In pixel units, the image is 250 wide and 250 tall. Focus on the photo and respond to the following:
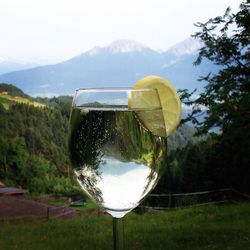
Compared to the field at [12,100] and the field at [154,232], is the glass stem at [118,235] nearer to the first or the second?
the field at [154,232]

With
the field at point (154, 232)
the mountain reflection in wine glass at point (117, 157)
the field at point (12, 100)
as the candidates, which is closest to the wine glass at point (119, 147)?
the mountain reflection in wine glass at point (117, 157)

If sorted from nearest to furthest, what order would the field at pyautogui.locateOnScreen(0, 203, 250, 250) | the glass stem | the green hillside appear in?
the glass stem
the field at pyautogui.locateOnScreen(0, 203, 250, 250)
the green hillside

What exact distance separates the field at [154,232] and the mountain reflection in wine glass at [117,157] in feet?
12.1

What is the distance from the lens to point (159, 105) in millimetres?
909

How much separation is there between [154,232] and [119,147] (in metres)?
4.78

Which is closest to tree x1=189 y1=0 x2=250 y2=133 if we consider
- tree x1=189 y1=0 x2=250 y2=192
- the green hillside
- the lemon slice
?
tree x1=189 y1=0 x2=250 y2=192

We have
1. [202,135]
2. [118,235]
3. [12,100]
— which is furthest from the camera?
[12,100]

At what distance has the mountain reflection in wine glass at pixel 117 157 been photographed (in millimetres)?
885

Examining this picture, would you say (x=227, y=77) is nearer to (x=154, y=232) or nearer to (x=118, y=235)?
(x=154, y=232)

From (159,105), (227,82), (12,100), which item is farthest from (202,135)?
(12,100)

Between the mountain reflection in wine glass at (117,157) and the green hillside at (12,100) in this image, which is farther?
the green hillside at (12,100)

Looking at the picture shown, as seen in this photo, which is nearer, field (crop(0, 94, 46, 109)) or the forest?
the forest

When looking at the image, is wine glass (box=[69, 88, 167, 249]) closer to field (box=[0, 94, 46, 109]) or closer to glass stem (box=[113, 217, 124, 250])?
glass stem (box=[113, 217, 124, 250])

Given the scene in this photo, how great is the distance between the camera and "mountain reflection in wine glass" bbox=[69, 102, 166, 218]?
0.89 metres
